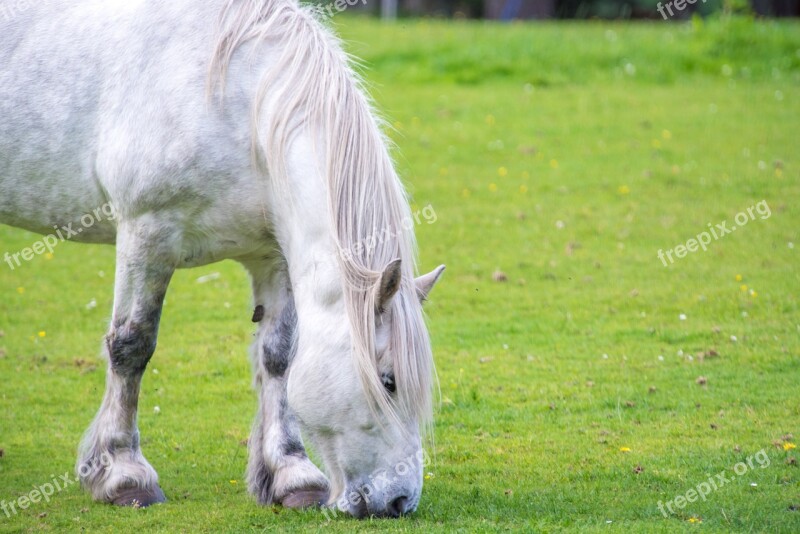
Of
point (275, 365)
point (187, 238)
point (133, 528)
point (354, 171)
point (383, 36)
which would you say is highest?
point (354, 171)

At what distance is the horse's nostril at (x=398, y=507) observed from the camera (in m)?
4.58

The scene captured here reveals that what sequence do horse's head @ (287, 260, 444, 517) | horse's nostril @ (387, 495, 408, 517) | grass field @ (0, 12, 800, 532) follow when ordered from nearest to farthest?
horse's head @ (287, 260, 444, 517)
horse's nostril @ (387, 495, 408, 517)
grass field @ (0, 12, 800, 532)

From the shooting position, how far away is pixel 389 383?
450 cm

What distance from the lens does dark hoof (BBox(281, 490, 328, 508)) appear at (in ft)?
17.2

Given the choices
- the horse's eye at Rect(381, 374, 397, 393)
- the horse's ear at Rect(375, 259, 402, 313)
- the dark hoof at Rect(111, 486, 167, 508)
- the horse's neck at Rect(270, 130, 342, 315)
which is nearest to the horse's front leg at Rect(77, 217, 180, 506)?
the dark hoof at Rect(111, 486, 167, 508)

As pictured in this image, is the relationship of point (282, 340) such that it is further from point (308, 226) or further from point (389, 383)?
point (389, 383)

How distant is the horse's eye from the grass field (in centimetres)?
63

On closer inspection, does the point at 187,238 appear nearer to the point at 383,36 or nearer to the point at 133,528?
the point at 133,528

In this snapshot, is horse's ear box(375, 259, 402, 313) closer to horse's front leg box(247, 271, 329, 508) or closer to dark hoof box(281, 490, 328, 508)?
horse's front leg box(247, 271, 329, 508)

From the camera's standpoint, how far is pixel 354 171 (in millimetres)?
4652

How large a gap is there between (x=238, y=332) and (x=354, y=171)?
4.35 metres

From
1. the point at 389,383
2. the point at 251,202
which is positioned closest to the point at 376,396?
the point at 389,383

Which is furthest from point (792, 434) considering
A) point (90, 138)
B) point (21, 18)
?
point (21, 18)

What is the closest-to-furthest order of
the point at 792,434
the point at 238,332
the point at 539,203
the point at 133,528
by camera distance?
the point at 133,528 < the point at 792,434 < the point at 238,332 < the point at 539,203
